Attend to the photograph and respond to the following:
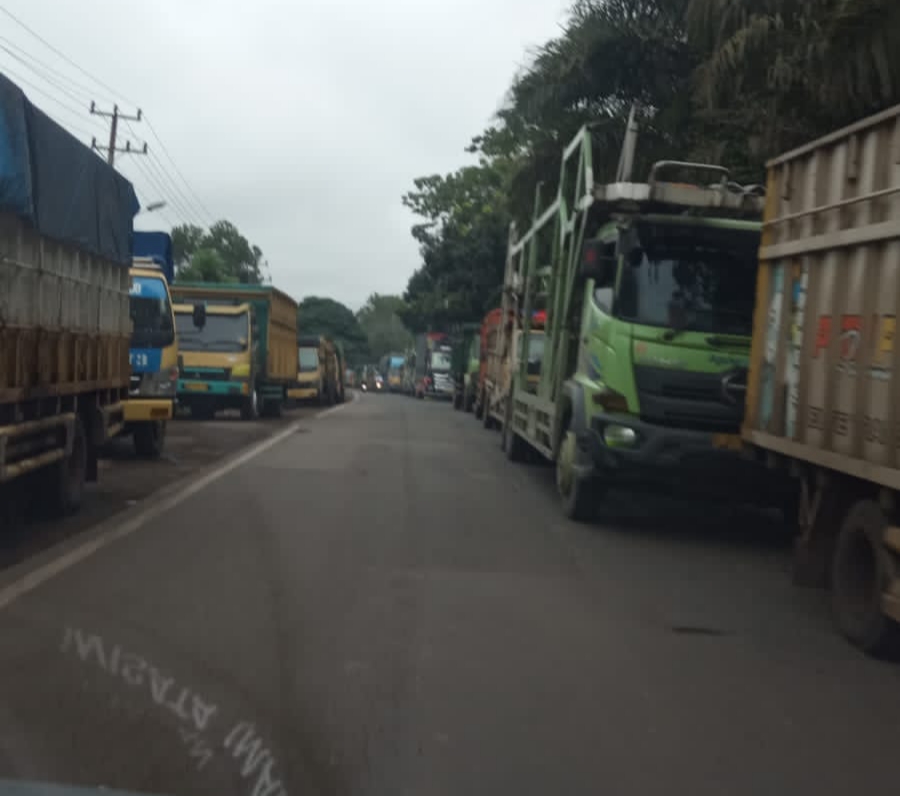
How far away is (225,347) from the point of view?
25.5m

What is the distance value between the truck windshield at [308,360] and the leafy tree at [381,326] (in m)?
100

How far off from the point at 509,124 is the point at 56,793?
63.6ft

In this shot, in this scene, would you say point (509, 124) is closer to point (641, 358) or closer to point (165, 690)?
point (641, 358)

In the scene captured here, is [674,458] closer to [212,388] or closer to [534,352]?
[534,352]

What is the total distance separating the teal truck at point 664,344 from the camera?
10.8 m

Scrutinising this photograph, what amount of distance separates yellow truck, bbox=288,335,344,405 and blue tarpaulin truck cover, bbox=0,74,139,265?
24852mm

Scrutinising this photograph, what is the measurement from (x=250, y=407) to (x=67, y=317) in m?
16.3

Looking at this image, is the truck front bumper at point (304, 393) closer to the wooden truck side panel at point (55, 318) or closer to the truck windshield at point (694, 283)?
the wooden truck side panel at point (55, 318)

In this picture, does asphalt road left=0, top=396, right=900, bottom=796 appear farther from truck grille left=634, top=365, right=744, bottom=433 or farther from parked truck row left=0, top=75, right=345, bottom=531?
truck grille left=634, top=365, right=744, bottom=433

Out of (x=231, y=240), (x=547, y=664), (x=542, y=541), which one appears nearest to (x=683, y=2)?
(x=542, y=541)

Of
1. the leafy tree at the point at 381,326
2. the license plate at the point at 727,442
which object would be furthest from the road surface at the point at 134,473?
the leafy tree at the point at 381,326

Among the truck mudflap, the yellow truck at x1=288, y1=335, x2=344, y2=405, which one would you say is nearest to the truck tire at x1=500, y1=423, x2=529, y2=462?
the truck mudflap

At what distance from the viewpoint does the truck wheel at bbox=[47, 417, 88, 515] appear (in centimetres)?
1055

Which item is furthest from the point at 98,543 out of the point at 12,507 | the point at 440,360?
the point at 440,360
